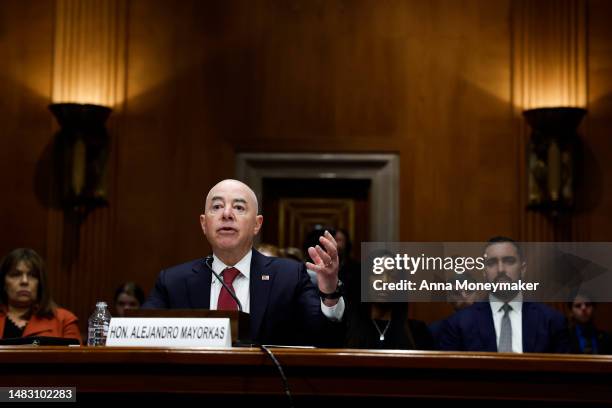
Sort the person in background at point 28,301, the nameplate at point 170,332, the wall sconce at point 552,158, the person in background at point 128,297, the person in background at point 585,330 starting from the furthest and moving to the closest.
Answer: the wall sconce at point 552,158 → the person in background at point 128,297 → the person in background at point 585,330 → the person in background at point 28,301 → the nameplate at point 170,332

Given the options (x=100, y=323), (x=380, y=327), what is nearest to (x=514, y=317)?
(x=380, y=327)

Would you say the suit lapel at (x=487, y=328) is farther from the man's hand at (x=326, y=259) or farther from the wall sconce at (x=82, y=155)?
the wall sconce at (x=82, y=155)

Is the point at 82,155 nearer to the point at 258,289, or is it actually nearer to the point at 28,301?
the point at 28,301

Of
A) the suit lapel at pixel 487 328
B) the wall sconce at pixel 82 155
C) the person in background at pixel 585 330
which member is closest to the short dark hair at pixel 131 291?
the wall sconce at pixel 82 155

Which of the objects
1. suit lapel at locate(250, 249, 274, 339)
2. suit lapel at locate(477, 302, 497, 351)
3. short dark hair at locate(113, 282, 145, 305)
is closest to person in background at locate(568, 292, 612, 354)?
suit lapel at locate(477, 302, 497, 351)

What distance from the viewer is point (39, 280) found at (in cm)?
507

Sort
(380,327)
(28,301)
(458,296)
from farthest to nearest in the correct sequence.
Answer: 1. (28,301)
2. (380,327)
3. (458,296)

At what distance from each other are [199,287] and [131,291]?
109 inches

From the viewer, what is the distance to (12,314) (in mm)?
4988

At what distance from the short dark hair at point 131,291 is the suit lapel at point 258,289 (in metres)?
2.77

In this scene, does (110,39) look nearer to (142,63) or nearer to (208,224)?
(142,63)

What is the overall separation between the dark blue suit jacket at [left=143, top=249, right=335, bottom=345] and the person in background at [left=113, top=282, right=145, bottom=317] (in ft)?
8.64

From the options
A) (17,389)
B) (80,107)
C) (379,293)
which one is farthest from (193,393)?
(80,107)

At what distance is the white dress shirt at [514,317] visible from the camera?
4.34 meters
